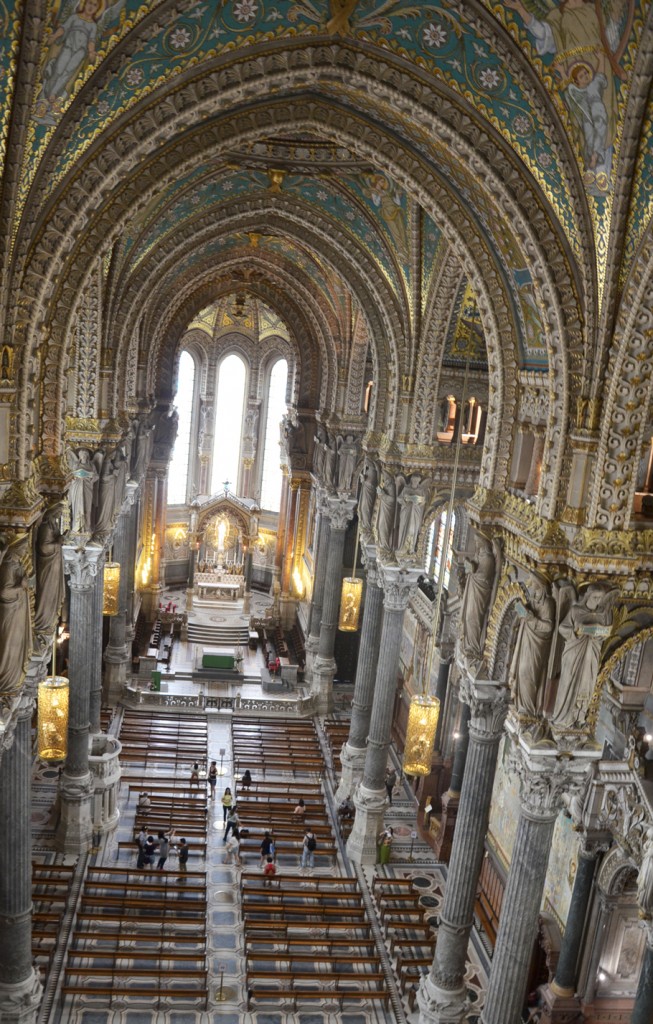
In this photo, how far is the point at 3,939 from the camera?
17172 millimetres

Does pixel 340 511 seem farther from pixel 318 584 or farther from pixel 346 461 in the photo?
pixel 318 584

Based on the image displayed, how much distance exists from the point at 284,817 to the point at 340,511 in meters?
12.0

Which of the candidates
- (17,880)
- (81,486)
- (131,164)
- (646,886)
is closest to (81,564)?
(81,486)

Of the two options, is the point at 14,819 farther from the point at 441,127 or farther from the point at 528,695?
the point at 441,127

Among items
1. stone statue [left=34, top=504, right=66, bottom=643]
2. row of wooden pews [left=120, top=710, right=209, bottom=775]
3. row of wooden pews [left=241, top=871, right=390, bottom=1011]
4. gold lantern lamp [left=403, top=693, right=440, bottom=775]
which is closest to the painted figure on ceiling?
stone statue [left=34, top=504, right=66, bottom=643]

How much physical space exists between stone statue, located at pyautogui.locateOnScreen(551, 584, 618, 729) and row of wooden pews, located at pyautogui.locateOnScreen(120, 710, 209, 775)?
19.4 meters

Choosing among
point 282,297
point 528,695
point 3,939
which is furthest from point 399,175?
point 282,297

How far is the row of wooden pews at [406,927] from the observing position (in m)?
21.7

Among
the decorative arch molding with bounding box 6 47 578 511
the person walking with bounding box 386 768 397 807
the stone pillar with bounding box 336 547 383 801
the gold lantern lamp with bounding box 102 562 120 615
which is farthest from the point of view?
the person walking with bounding box 386 768 397 807

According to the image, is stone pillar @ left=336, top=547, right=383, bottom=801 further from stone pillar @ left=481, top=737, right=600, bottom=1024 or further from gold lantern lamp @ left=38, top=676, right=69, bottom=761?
stone pillar @ left=481, top=737, right=600, bottom=1024

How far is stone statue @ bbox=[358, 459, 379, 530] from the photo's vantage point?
26.6 meters

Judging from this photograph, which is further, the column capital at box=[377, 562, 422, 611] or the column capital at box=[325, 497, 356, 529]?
the column capital at box=[325, 497, 356, 529]

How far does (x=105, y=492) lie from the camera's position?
75.4 feet

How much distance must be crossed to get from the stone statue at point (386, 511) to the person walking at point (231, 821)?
9484mm
